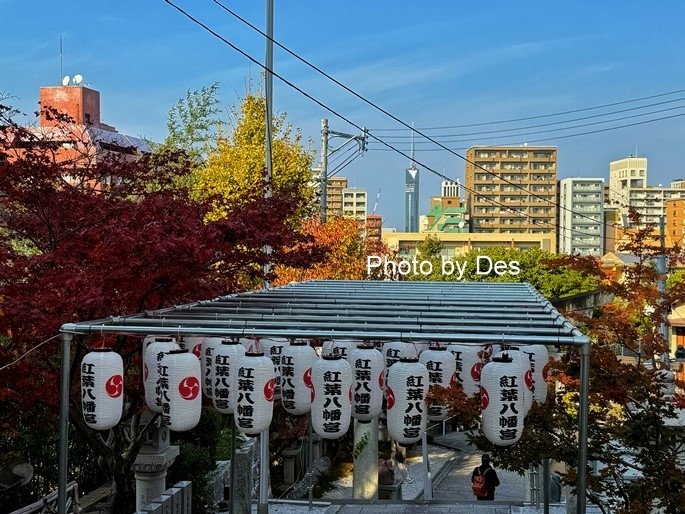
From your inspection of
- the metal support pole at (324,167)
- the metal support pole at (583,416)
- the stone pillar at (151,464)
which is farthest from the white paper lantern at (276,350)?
the metal support pole at (324,167)

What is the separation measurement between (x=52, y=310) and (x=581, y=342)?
5.81 meters

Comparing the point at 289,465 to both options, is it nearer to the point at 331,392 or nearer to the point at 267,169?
the point at 267,169

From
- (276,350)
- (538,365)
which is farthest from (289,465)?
(538,365)

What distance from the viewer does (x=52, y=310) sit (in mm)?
8859

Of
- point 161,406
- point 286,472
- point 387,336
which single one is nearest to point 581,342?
point 387,336

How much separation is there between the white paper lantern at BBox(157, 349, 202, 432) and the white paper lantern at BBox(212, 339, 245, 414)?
0.43 meters

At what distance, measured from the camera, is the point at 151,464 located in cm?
1082

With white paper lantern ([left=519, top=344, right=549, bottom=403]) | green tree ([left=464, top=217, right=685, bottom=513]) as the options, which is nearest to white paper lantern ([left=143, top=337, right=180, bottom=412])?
white paper lantern ([left=519, top=344, right=549, bottom=403])

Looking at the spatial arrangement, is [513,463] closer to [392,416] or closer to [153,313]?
[392,416]

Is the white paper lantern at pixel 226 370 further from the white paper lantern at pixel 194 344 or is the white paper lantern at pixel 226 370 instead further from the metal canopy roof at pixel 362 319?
the white paper lantern at pixel 194 344

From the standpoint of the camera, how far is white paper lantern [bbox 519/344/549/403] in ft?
27.5

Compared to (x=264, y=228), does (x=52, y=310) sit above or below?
below

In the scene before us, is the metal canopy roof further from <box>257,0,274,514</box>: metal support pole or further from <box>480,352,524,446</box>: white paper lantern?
<box>257,0,274,514</box>: metal support pole

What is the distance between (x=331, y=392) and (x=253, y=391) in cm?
78
